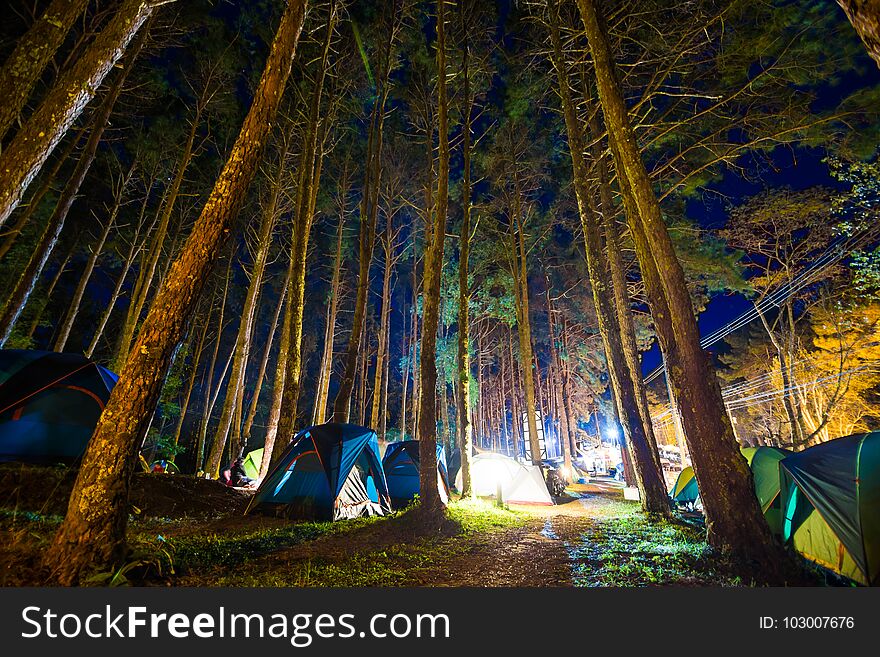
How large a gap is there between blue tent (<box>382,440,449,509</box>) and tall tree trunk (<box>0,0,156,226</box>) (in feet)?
28.0

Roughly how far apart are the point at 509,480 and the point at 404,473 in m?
3.95

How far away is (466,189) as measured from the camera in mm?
10719

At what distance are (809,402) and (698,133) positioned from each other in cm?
1825

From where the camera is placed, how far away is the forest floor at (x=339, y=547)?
3.41 metres

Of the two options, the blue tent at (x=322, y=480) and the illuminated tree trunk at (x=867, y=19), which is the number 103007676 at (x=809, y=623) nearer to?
the illuminated tree trunk at (x=867, y=19)

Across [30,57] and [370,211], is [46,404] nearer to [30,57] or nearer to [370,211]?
[30,57]

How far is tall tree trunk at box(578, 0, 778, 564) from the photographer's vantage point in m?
4.10

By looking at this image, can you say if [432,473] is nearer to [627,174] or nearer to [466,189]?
[627,174]

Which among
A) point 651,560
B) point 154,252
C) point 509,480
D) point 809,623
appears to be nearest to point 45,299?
point 154,252

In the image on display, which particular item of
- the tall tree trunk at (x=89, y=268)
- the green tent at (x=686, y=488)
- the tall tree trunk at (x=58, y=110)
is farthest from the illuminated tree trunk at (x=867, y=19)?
the tall tree trunk at (x=89, y=268)

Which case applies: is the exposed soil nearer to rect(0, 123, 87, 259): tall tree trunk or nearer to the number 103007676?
rect(0, 123, 87, 259): tall tree trunk

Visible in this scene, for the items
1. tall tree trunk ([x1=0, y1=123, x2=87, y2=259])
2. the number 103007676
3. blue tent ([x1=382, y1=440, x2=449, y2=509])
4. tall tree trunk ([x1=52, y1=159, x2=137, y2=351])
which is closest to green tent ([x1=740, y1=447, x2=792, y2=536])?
the number 103007676

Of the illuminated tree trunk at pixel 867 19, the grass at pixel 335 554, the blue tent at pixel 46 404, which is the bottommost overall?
the grass at pixel 335 554

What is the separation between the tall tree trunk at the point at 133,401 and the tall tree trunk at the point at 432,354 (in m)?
4.14
